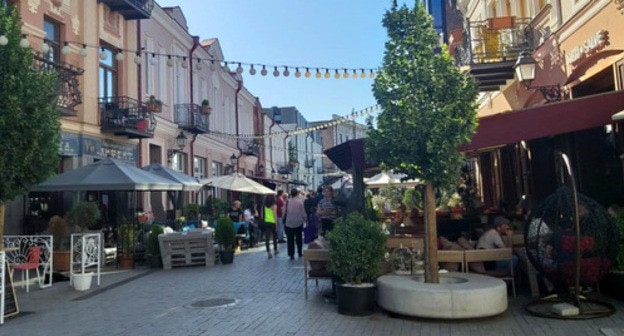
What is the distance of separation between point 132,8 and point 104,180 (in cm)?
744

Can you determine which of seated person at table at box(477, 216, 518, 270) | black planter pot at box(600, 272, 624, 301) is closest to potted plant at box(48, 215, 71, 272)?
seated person at table at box(477, 216, 518, 270)

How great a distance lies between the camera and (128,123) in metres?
15.9

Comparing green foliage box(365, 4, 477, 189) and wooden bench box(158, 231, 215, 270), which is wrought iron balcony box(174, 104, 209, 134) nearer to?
wooden bench box(158, 231, 215, 270)

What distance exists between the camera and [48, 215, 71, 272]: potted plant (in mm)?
11078

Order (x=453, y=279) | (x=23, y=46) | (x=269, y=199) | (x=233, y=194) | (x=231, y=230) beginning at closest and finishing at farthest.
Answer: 1. (x=453, y=279)
2. (x=23, y=46)
3. (x=231, y=230)
4. (x=269, y=199)
5. (x=233, y=194)

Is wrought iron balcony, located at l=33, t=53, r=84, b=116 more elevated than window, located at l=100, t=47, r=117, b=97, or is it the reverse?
window, located at l=100, t=47, r=117, b=97

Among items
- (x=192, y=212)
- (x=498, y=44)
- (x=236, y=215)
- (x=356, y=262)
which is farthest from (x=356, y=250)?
(x=192, y=212)

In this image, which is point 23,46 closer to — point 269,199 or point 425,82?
point 425,82

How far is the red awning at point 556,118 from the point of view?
7684mm

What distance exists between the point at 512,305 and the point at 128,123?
40.6ft

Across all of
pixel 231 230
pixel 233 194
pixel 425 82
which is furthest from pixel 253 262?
pixel 233 194

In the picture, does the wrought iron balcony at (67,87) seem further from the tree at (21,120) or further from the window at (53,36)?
the tree at (21,120)

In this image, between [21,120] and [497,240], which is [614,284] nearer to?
[497,240]

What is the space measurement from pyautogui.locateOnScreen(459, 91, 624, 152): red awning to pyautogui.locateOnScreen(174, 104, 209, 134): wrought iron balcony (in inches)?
605
